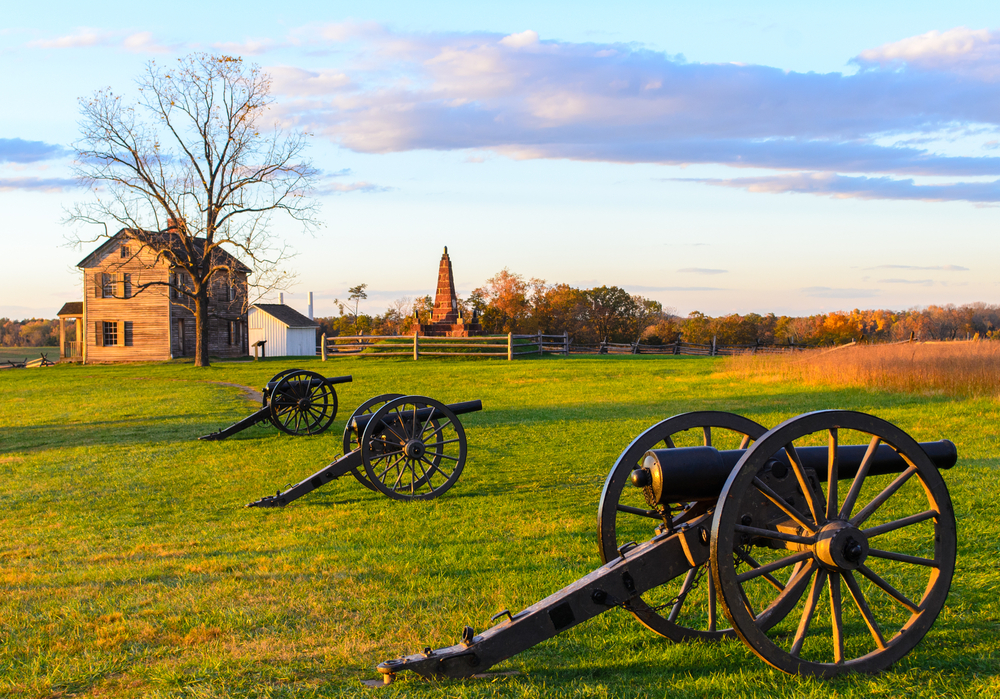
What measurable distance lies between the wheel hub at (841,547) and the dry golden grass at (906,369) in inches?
535

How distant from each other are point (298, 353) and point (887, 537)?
47.5 m

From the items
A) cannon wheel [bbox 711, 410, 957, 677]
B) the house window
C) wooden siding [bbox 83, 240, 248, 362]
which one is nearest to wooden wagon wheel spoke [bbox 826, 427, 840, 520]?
cannon wheel [bbox 711, 410, 957, 677]

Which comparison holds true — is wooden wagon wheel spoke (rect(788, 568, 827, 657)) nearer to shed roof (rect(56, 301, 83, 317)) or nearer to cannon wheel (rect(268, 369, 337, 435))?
cannon wheel (rect(268, 369, 337, 435))

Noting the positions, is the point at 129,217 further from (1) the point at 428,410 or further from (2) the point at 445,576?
(2) the point at 445,576

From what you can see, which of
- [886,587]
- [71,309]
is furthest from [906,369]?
[71,309]

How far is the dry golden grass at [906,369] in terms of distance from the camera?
51.9 feet

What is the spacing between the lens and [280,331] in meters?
49.4

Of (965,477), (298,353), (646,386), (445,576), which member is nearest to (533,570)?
(445,576)

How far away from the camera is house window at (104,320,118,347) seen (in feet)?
130

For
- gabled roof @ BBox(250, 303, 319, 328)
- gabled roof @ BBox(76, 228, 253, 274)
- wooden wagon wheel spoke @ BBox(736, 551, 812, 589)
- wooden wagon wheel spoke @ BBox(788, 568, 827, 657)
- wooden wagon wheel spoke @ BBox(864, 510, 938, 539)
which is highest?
gabled roof @ BBox(76, 228, 253, 274)

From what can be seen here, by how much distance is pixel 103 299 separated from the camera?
3931 cm

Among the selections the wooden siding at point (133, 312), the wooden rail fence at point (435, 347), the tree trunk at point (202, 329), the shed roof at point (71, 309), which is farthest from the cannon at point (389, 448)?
the shed roof at point (71, 309)

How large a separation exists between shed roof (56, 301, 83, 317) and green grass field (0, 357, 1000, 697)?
113ft

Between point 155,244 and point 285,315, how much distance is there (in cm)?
1603
